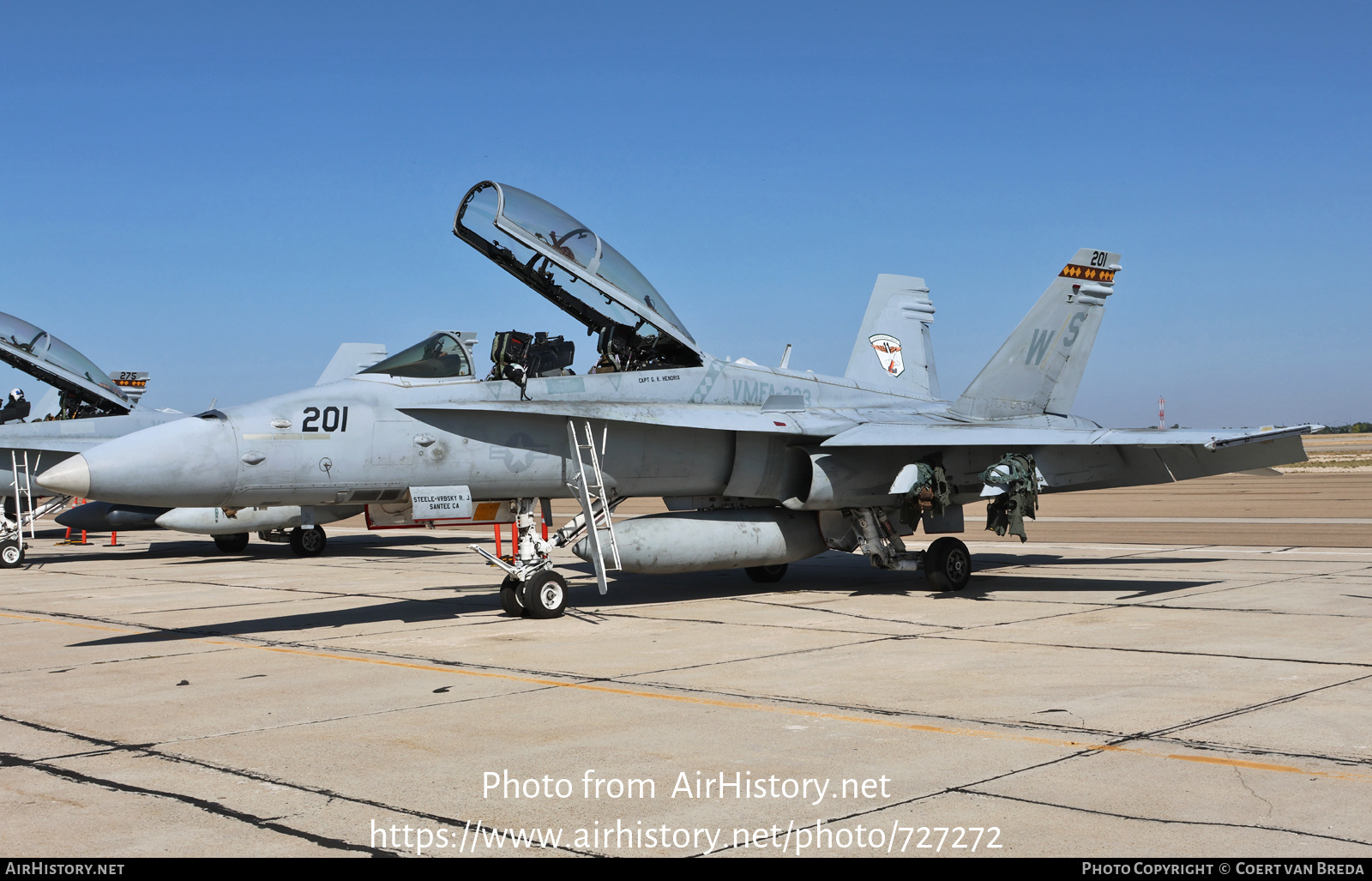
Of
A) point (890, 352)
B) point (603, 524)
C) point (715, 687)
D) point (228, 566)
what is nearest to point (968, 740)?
point (715, 687)

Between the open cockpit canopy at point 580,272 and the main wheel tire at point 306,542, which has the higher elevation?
the open cockpit canopy at point 580,272

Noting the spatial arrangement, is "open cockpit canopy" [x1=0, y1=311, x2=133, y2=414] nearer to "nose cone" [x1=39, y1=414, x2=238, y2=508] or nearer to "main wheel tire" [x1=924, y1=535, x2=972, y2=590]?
"nose cone" [x1=39, y1=414, x2=238, y2=508]

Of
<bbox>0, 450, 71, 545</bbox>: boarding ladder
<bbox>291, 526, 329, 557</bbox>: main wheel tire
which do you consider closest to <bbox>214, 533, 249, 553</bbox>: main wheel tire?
<bbox>291, 526, 329, 557</bbox>: main wheel tire

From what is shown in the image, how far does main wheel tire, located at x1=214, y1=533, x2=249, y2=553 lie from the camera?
2089cm

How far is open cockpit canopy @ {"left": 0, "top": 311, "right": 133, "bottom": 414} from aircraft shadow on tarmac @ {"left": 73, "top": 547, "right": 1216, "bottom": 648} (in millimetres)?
8974

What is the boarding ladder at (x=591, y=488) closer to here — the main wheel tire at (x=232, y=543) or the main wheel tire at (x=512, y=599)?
the main wheel tire at (x=512, y=599)

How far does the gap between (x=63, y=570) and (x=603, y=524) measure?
11.8 metres

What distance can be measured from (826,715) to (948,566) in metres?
6.45

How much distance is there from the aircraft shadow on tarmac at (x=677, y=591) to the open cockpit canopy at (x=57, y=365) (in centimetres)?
897

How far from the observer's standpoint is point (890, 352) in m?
17.0

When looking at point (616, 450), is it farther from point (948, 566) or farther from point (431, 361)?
point (948, 566)

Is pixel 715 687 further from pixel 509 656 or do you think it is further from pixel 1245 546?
pixel 1245 546

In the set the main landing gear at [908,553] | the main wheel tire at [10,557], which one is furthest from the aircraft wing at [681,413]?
the main wheel tire at [10,557]

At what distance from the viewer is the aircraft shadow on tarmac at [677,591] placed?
1069cm
